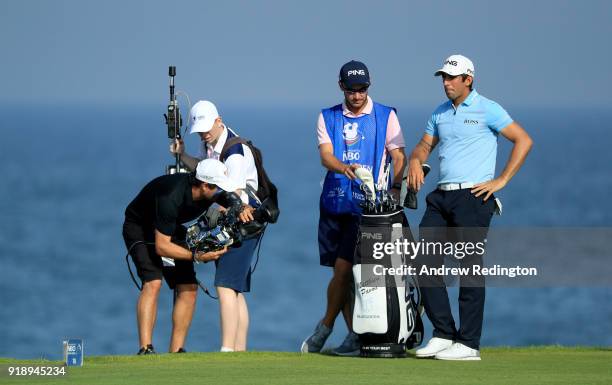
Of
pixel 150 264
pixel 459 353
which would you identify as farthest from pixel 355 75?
pixel 459 353

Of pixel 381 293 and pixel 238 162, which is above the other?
pixel 238 162

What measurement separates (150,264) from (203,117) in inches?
44.2

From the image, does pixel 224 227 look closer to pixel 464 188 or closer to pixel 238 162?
pixel 238 162

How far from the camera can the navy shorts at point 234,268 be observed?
533 inches

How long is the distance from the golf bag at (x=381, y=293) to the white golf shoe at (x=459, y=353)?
384 mm

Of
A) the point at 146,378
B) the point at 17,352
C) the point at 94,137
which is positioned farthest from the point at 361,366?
the point at 94,137

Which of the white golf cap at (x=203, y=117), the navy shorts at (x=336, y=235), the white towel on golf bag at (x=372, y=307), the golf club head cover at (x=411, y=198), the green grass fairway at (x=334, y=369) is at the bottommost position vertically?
the green grass fairway at (x=334, y=369)

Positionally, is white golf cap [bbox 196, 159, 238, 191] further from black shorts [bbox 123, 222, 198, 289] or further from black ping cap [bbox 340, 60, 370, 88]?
black ping cap [bbox 340, 60, 370, 88]

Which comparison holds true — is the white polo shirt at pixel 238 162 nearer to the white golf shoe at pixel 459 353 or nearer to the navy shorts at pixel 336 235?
the navy shorts at pixel 336 235

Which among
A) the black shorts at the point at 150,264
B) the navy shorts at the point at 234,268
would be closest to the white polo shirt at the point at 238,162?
the navy shorts at the point at 234,268

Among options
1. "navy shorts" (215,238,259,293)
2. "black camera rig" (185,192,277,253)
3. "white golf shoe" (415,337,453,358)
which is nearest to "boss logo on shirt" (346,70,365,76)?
"black camera rig" (185,192,277,253)

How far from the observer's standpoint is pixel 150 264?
13.7m

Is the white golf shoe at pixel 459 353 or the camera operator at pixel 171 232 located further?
the camera operator at pixel 171 232

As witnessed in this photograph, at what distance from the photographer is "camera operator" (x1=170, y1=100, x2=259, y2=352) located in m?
13.5
